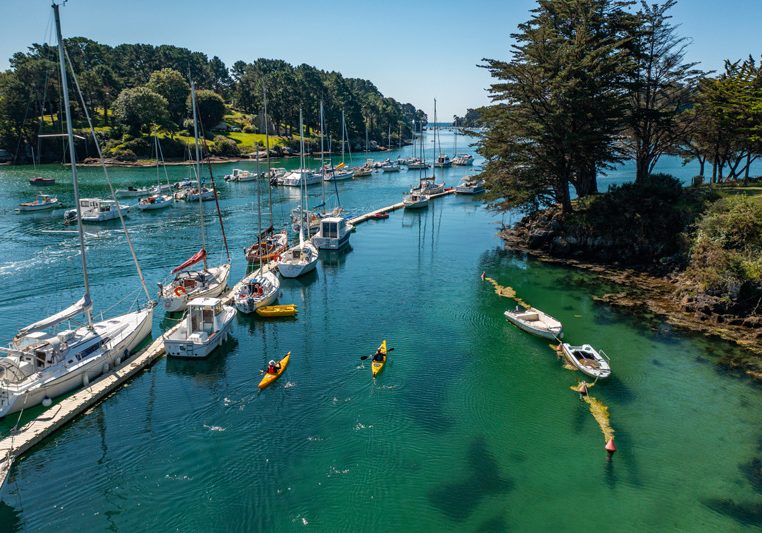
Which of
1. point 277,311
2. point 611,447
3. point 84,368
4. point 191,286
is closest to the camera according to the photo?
point 611,447

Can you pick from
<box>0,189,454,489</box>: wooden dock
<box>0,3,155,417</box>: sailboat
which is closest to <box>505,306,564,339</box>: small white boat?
<box>0,189,454,489</box>: wooden dock

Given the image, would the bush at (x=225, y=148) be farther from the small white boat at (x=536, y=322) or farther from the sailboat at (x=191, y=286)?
the small white boat at (x=536, y=322)

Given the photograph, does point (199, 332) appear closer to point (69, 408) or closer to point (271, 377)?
point (271, 377)

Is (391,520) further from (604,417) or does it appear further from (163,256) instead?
(163,256)

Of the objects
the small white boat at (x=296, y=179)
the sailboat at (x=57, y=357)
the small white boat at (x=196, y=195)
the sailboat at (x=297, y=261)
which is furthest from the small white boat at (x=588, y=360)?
the small white boat at (x=296, y=179)

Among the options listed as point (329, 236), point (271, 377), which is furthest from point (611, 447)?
point (329, 236)

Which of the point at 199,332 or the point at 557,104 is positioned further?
the point at 557,104
